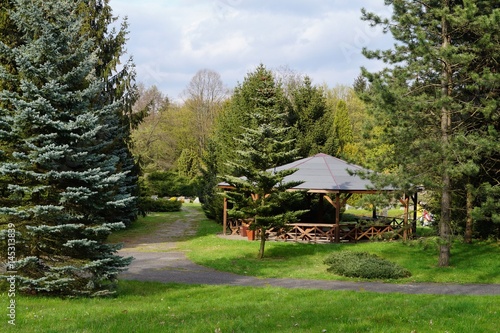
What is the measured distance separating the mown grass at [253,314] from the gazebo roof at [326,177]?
11751mm

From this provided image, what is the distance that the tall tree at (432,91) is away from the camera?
49.3ft

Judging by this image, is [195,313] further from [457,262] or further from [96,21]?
[96,21]

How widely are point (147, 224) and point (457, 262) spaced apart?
1958 centimetres

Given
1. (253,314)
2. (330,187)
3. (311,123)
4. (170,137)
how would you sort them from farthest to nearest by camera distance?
(170,137) → (311,123) → (330,187) → (253,314)

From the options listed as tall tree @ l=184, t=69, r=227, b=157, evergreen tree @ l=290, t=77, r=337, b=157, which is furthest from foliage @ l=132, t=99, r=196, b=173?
evergreen tree @ l=290, t=77, r=337, b=157

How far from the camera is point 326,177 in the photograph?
78.6 feet

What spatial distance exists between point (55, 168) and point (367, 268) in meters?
9.77

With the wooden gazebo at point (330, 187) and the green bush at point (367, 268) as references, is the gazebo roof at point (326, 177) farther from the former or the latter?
the green bush at point (367, 268)

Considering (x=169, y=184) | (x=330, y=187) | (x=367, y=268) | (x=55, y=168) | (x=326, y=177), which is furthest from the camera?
(x=169, y=184)

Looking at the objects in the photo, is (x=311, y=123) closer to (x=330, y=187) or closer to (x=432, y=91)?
(x=330, y=187)

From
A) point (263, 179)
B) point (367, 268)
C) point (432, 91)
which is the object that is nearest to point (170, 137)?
point (263, 179)

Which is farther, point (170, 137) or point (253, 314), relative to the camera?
point (170, 137)

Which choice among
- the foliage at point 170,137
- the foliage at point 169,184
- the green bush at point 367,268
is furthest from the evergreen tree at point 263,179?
the foliage at point 170,137

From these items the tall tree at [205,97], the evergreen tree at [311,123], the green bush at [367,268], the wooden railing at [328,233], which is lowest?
the green bush at [367,268]
